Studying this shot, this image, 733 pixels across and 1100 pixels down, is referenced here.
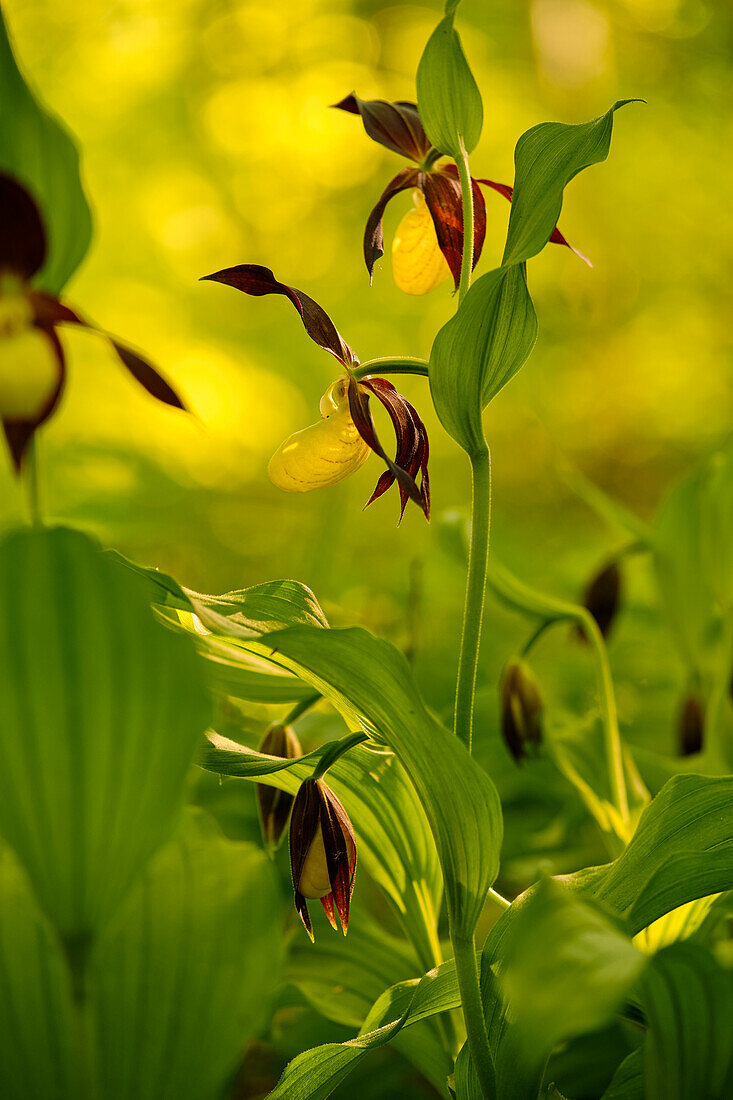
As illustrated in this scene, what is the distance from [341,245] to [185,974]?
8.80ft

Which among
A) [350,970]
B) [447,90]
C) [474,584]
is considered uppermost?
[447,90]

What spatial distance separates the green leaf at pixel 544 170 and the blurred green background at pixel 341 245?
5.22ft

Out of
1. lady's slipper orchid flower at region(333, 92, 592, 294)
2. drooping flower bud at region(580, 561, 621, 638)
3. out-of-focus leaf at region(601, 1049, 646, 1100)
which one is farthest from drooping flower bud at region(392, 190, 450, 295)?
drooping flower bud at region(580, 561, 621, 638)

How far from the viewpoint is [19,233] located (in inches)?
11.5

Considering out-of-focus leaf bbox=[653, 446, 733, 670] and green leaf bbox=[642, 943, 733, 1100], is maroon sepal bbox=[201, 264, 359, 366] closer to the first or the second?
green leaf bbox=[642, 943, 733, 1100]

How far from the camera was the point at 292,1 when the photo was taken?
2.67 meters

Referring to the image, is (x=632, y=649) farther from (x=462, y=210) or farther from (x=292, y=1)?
(x=292, y=1)

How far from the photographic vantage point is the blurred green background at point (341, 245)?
2309 millimetres

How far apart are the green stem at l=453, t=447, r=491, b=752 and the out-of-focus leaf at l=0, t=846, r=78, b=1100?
235mm

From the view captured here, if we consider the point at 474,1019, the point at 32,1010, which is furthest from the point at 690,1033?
the point at 32,1010

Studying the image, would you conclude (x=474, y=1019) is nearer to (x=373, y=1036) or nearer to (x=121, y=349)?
(x=373, y=1036)

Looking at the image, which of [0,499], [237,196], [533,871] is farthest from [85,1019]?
[237,196]

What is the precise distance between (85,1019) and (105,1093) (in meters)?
0.14

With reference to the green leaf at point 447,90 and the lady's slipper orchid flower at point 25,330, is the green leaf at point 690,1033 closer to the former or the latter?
the lady's slipper orchid flower at point 25,330
